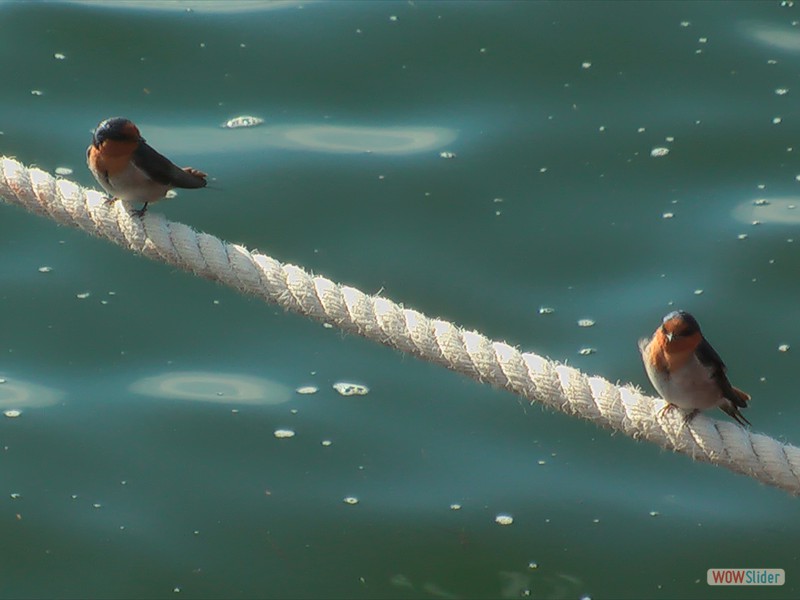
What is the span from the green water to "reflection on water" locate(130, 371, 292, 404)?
0.05ft

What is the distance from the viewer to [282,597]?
4777mm

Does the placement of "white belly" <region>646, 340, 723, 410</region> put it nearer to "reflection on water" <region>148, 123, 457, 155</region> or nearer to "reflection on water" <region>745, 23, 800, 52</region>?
"reflection on water" <region>148, 123, 457, 155</region>

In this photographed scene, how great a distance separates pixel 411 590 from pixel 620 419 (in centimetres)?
Answer: 136

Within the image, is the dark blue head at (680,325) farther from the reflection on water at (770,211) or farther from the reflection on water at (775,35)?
the reflection on water at (775,35)

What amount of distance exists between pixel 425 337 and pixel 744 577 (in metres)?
1.74

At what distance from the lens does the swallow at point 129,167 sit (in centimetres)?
475

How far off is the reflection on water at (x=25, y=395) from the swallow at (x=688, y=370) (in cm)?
256

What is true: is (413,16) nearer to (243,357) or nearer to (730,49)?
(730,49)

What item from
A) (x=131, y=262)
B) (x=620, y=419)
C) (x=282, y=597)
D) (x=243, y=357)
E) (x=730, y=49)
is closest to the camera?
(x=620, y=419)

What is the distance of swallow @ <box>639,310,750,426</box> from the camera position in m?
4.09

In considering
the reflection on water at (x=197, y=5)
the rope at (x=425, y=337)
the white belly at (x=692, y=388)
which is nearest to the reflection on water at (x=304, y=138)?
the reflection on water at (x=197, y=5)

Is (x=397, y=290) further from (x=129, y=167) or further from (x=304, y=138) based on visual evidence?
(x=129, y=167)

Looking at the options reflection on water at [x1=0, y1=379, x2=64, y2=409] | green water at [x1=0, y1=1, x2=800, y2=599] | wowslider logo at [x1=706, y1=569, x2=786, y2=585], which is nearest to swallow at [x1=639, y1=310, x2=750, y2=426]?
wowslider logo at [x1=706, y1=569, x2=786, y2=585]

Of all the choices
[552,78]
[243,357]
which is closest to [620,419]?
[243,357]
